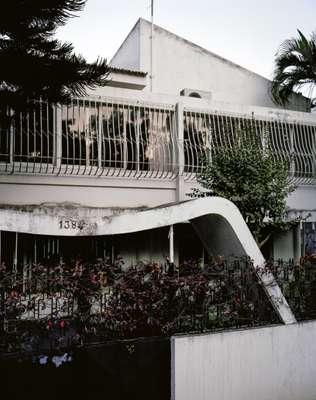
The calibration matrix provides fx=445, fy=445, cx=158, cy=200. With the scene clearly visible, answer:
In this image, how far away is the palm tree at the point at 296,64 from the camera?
1187 cm

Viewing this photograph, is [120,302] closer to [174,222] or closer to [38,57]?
[174,222]

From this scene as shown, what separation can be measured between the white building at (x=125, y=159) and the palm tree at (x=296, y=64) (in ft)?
3.61

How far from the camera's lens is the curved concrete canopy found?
19.1 feet

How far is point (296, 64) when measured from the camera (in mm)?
12125

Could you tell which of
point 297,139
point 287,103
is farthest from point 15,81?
point 287,103

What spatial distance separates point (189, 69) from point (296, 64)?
3424mm

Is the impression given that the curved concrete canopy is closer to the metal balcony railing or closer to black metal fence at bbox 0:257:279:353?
black metal fence at bbox 0:257:279:353

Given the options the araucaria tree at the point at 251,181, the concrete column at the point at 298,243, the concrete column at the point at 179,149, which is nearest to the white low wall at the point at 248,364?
the araucaria tree at the point at 251,181

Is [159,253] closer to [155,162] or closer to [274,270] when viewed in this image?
[155,162]

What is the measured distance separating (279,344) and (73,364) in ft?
10.6

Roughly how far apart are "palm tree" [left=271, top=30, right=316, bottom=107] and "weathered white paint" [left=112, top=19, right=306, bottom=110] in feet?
7.01

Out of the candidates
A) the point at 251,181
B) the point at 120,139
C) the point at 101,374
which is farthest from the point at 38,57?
the point at 101,374

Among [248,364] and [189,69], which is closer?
[248,364]

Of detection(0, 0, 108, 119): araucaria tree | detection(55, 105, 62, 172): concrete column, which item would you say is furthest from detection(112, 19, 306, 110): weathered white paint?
detection(0, 0, 108, 119): araucaria tree
